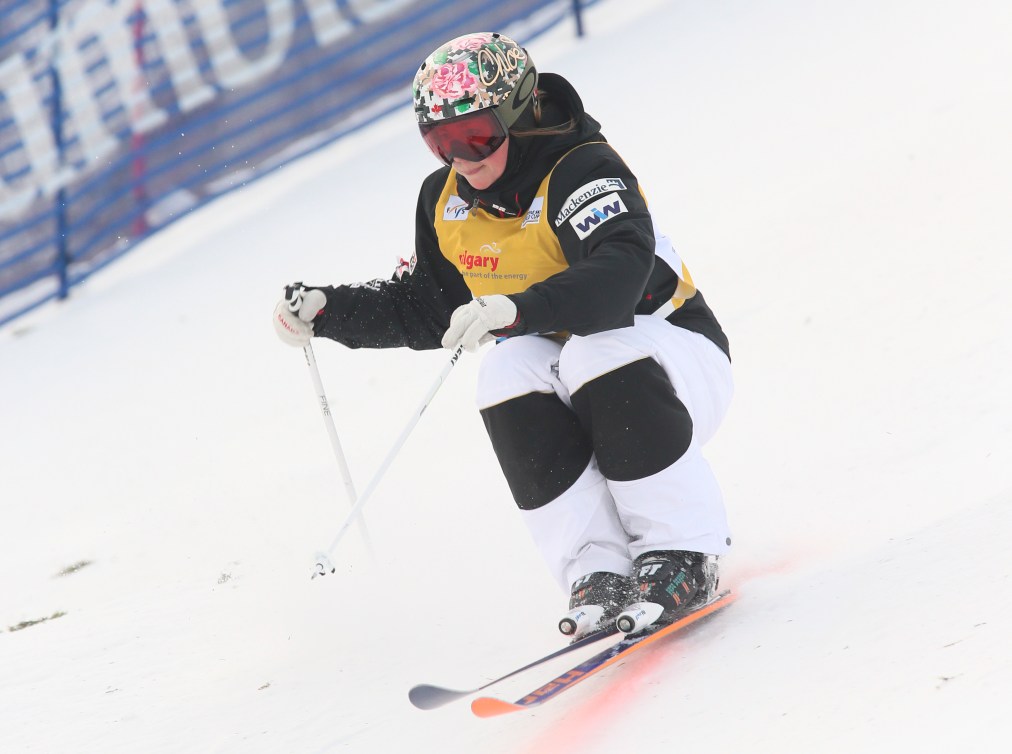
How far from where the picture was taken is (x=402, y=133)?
786 cm

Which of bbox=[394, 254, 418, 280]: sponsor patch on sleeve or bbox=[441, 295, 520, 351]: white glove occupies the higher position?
bbox=[441, 295, 520, 351]: white glove

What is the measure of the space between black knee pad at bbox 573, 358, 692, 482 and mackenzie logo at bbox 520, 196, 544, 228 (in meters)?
0.45

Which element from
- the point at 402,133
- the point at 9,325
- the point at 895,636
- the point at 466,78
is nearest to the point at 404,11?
the point at 402,133

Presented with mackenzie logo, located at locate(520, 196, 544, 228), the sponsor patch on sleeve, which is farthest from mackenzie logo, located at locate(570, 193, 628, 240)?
the sponsor patch on sleeve

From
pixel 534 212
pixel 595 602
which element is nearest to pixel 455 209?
pixel 534 212

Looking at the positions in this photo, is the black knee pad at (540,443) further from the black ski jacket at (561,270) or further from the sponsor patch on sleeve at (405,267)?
the sponsor patch on sleeve at (405,267)

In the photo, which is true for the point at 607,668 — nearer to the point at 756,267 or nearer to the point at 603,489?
the point at 603,489

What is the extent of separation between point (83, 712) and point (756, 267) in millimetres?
3519

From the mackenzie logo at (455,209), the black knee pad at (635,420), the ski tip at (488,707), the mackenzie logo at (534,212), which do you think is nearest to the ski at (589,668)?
the ski tip at (488,707)

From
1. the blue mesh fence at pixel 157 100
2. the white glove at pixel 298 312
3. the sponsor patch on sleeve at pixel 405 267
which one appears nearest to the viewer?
the white glove at pixel 298 312

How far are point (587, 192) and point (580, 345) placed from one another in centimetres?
36

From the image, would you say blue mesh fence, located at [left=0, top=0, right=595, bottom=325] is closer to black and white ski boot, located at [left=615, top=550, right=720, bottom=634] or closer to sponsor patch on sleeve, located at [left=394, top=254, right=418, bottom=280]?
sponsor patch on sleeve, located at [left=394, top=254, right=418, bottom=280]

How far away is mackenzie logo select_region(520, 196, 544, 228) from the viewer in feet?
9.27

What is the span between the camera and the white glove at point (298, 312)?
3.15 m
